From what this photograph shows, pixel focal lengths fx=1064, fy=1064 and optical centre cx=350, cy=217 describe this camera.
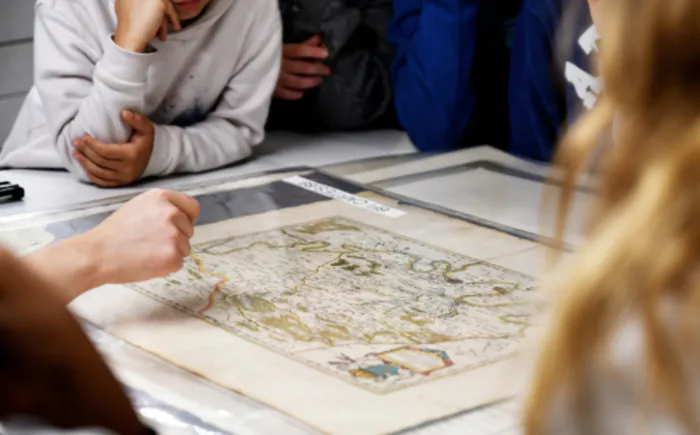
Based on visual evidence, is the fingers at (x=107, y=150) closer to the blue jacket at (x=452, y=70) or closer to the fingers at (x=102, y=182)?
the fingers at (x=102, y=182)

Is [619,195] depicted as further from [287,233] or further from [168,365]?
[287,233]

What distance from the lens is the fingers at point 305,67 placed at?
5.44 ft

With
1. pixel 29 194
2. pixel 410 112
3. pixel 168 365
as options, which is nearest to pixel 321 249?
pixel 168 365

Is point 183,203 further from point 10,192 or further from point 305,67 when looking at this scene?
point 305,67

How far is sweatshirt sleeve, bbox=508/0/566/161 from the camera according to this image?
4.94ft

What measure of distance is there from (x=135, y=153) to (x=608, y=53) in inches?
40.0

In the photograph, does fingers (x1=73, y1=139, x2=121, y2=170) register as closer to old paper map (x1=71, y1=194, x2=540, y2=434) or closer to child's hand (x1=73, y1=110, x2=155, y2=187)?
child's hand (x1=73, y1=110, x2=155, y2=187)

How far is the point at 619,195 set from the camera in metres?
0.44

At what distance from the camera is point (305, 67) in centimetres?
166

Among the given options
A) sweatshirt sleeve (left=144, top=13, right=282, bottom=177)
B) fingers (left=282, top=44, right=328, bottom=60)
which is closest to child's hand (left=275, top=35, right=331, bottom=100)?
fingers (left=282, top=44, right=328, bottom=60)

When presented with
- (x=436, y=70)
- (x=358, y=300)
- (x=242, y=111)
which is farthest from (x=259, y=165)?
(x=358, y=300)

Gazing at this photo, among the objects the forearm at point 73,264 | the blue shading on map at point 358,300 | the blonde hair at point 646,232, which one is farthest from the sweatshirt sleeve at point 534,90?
the blonde hair at point 646,232

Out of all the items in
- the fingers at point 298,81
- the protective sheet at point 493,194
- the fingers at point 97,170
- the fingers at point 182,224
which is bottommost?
the fingers at point 97,170

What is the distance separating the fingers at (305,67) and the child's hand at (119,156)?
34 centimetres
